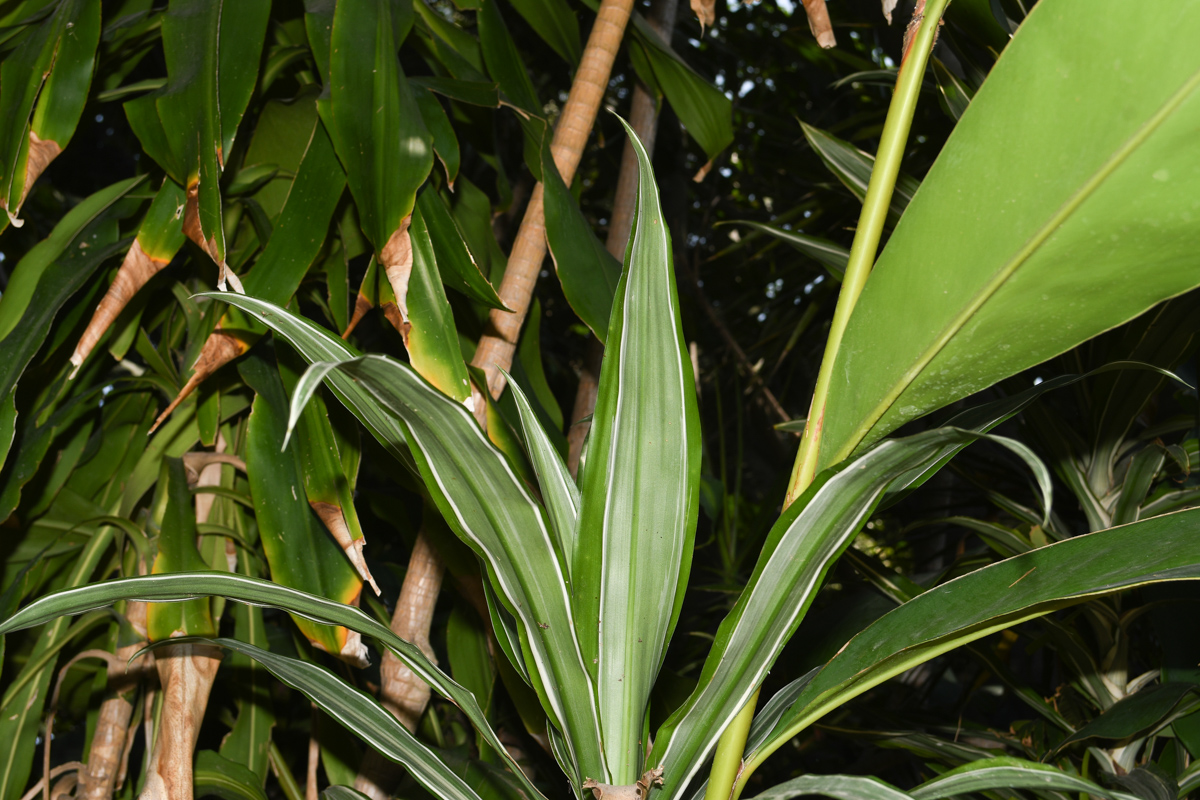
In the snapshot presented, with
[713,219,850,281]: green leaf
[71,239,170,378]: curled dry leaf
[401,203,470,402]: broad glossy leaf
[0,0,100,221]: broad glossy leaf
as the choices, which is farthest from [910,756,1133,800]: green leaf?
[0,0,100,221]: broad glossy leaf

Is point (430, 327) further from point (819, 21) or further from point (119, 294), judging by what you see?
point (819, 21)

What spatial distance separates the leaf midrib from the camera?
249 millimetres

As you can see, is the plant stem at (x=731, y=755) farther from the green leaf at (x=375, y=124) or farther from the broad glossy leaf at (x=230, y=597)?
the green leaf at (x=375, y=124)

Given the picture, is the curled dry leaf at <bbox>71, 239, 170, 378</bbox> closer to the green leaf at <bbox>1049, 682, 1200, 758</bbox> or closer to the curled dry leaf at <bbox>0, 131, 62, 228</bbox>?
the curled dry leaf at <bbox>0, 131, 62, 228</bbox>

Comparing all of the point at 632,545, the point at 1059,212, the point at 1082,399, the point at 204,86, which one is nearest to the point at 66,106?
the point at 204,86

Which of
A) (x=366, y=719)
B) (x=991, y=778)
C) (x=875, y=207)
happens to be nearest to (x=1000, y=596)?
(x=991, y=778)

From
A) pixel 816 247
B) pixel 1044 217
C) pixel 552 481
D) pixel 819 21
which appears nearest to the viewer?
pixel 1044 217

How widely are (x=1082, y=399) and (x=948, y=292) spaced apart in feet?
2.08

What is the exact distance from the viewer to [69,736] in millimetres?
1569

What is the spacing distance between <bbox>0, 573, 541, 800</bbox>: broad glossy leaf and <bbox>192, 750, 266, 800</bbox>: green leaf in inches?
11.6

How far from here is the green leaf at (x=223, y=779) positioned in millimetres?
580

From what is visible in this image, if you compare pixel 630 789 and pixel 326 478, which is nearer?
pixel 630 789

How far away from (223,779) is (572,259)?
0.49 meters

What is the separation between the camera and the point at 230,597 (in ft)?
1.14
